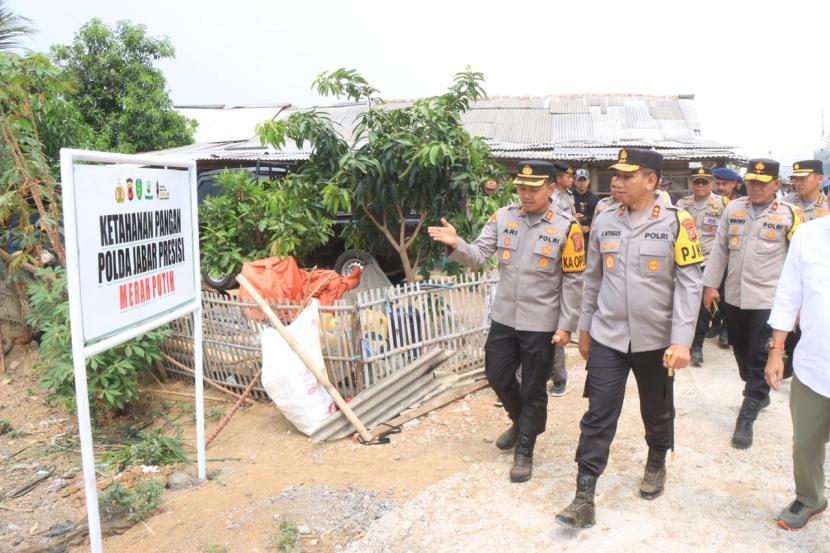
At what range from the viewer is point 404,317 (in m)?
5.25

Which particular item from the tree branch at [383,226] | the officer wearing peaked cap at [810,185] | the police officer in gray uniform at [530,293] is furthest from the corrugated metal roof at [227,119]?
the police officer in gray uniform at [530,293]

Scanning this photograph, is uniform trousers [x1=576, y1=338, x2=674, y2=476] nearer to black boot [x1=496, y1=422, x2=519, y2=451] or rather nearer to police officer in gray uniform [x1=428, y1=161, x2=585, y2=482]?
police officer in gray uniform [x1=428, y1=161, x2=585, y2=482]

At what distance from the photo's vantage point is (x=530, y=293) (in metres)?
3.64

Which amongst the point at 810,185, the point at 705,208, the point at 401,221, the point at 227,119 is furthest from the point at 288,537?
the point at 227,119

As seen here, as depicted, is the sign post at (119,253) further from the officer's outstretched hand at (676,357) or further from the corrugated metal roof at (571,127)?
the corrugated metal roof at (571,127)

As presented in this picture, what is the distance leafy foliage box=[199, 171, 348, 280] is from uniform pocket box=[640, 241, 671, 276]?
3.30m

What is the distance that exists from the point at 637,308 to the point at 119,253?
8.71ft

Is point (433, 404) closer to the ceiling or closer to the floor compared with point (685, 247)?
closer to the floor

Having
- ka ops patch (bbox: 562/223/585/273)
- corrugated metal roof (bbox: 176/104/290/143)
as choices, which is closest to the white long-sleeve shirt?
ka ops patch (bbox: 562/223/585/273)

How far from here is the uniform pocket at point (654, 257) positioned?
3.10 meters

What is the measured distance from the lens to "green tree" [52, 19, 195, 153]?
48.7 feet

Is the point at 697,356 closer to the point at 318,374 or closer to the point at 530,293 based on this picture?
the point at 530,293

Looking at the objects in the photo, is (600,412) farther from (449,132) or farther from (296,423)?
(449,132)

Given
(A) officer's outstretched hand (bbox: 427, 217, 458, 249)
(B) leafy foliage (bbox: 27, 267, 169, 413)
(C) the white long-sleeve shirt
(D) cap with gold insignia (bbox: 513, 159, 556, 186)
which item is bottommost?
(B) leafy foliage (bbox: 27, 267, 169, 413)
